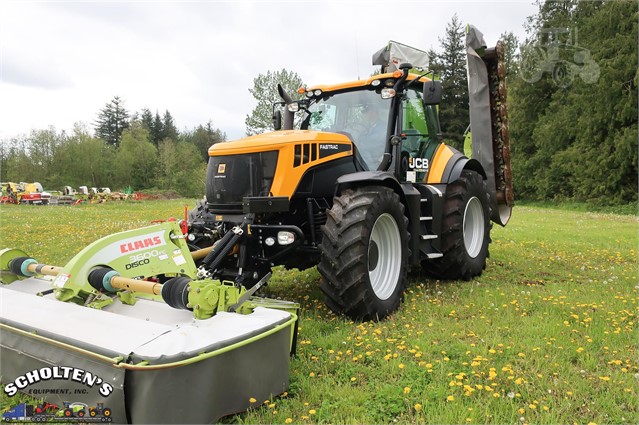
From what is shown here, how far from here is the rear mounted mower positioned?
2.55 metres

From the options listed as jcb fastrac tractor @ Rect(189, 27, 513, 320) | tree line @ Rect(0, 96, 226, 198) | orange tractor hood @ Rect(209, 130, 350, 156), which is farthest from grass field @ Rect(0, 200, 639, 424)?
tree line @ Rect(0, 96, 226, 198)

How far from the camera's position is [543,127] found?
1268 inches

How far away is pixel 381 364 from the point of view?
362 centimetres

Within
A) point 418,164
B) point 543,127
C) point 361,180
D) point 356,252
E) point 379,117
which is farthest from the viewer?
point 543,127

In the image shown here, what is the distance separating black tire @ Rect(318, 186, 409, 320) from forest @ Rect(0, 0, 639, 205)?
24.7 metres

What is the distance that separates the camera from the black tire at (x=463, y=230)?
6.21 metres

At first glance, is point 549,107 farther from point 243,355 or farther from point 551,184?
point 243,355

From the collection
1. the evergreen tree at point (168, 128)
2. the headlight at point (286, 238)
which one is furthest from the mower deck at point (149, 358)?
the evergreen tree at point (168, 128)

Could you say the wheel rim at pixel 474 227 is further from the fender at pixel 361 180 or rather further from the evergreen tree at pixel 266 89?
the evergreen tree at pixel 266 89

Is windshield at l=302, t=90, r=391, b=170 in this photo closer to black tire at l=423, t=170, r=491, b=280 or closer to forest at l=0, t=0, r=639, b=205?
black tire at l=423, t=170, r=491, b=280

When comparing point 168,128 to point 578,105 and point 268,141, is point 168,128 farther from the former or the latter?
point 268,141

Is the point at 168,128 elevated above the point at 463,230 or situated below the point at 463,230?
above
